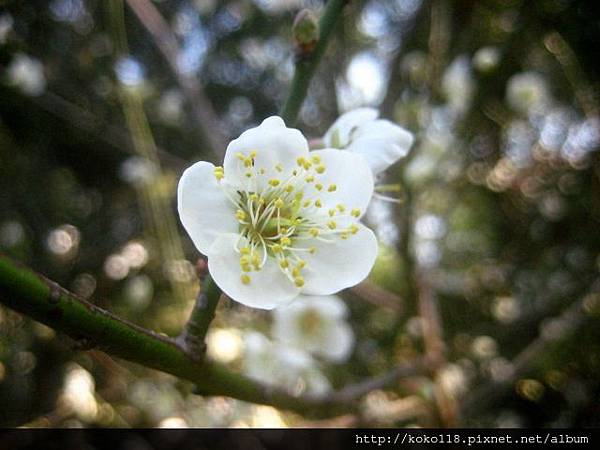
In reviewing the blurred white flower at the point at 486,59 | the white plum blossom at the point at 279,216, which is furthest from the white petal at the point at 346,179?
the blurred white flower at the point at 486,59

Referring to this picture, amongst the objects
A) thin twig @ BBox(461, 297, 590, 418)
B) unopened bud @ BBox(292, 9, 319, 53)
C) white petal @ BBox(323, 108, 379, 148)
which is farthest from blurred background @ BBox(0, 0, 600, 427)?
unopened bud @ BBox(292, 9, 319, 53)

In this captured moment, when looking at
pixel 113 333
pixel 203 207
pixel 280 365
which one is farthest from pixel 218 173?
pixel 280 365

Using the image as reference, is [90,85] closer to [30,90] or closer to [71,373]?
[30,90]

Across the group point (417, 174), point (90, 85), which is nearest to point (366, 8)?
point (417, 174)

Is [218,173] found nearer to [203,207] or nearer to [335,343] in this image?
[203,207]

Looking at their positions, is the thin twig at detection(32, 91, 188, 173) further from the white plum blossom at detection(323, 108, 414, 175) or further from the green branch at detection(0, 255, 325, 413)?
the green branch at detection(0, 255, 325, 413)
